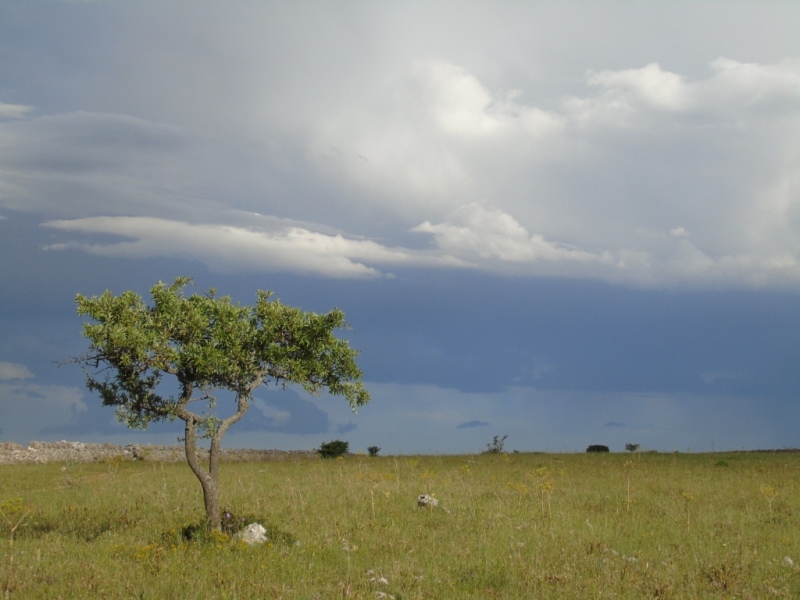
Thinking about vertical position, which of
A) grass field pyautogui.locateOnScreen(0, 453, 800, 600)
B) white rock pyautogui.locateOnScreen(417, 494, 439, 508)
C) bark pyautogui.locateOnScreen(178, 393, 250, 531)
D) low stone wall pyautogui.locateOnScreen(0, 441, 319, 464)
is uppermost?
bark pyautogui.locateOnScreen(178, 393, 250, 531)

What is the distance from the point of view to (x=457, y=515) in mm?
18891

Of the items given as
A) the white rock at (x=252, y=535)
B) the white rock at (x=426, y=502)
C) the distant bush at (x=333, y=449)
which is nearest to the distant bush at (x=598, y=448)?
the distant bush at (x=333, y=449)

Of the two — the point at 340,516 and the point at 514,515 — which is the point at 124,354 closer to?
the point at 340,516

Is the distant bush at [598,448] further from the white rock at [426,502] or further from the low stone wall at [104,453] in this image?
the white rock at [426,502]

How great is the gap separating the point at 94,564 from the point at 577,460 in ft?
99.0

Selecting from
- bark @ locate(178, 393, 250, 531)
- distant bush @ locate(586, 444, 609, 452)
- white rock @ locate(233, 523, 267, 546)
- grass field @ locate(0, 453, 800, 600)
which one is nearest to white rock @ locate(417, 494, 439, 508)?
grass field @ locate(0, 453, 800, 600)

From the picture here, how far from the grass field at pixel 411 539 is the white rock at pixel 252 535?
0.34 meters

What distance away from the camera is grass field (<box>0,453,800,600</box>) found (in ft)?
40.4

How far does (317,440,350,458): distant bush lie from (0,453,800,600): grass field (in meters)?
13.4

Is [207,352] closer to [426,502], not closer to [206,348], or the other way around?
[206,348]

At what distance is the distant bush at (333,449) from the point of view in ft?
140

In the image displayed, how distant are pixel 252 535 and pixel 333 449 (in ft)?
91.2

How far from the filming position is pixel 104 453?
42500 mm

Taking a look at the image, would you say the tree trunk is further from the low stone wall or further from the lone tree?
the low stone wall
